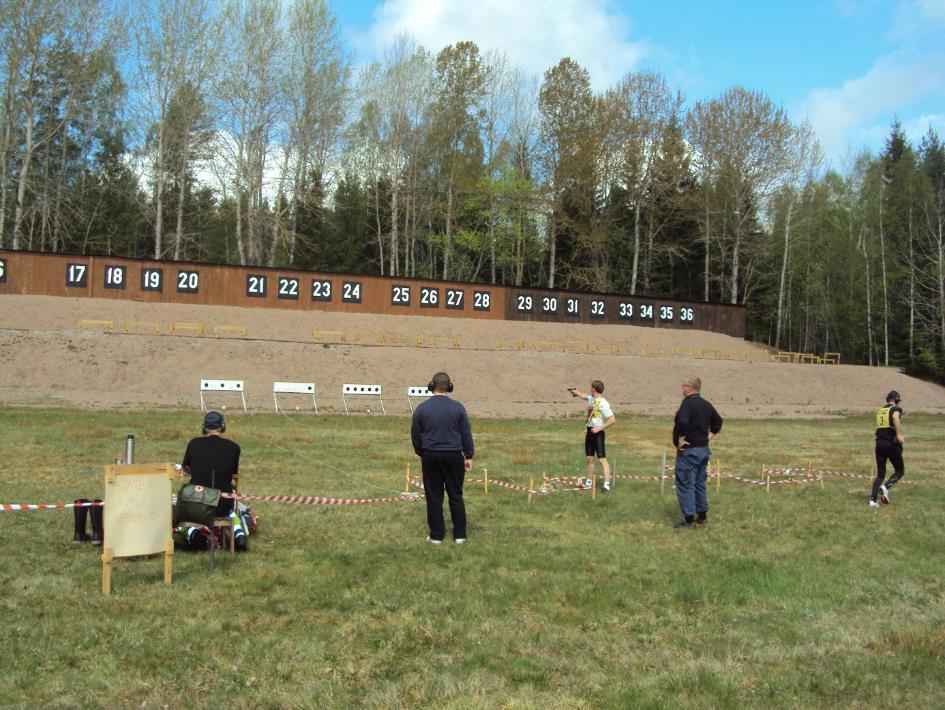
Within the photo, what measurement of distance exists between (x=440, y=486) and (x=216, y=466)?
2423 millimetres

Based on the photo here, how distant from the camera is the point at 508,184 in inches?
2442

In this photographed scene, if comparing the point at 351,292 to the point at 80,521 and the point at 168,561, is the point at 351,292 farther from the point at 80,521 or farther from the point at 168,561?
the point at 168,561

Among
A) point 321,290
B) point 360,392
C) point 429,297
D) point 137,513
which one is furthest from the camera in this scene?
point 429,297

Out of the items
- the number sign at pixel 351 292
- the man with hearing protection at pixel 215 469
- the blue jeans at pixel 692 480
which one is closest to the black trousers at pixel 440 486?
the man with hearing protection at pixel 215 469

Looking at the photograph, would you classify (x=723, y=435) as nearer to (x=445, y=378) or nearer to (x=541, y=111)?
(x=445, y=378)

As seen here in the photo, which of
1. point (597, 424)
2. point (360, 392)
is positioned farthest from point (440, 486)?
point (360, 392)

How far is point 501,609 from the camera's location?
6.59 m

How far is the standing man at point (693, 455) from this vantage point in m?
10.3

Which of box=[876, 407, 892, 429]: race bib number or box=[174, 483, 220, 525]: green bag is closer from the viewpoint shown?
box=[174, 483, 220, 525]: green bag

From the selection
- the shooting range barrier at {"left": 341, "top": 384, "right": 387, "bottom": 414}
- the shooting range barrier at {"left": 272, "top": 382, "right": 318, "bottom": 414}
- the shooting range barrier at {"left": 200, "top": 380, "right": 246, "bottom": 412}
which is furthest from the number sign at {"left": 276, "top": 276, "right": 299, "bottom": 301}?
the shooting range barrier at {"left": 200, "top": 380, "right": 246, "bottom": 412}

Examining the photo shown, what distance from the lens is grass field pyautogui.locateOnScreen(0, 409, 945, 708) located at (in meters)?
5.01

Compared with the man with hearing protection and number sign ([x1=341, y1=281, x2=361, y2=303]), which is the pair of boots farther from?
number sign ([x1=341, y1=281, x2=361, y2=303])

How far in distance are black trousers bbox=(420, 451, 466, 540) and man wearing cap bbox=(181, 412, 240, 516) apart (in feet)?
6.79

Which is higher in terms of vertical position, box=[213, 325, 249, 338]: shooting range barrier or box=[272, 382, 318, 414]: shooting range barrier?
box=[213, 325, 249, 338]: shooting range barrier
